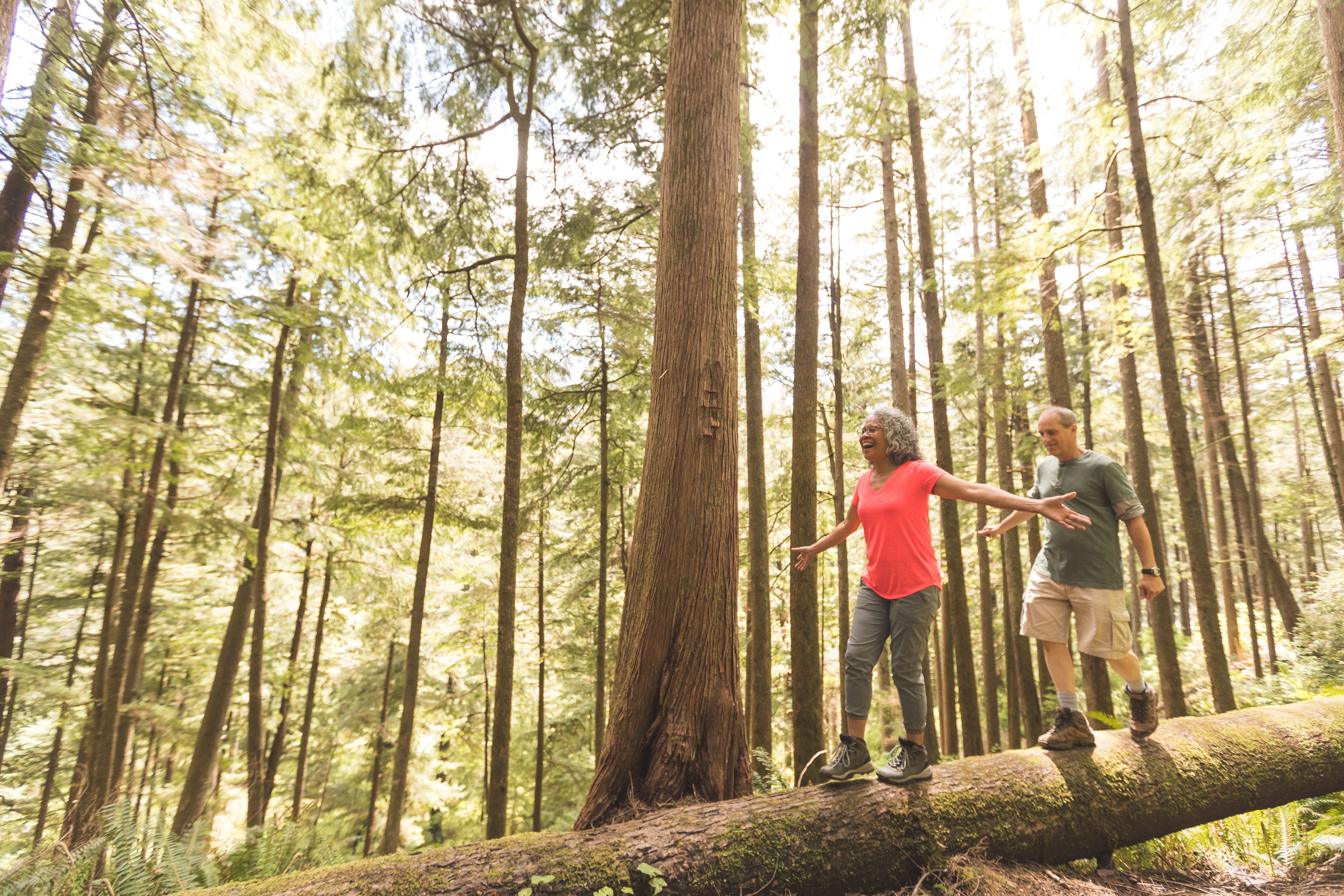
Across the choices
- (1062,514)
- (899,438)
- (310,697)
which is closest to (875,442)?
(899,438)

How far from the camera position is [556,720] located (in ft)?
58.1

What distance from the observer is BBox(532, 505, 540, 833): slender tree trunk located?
13.3 metres

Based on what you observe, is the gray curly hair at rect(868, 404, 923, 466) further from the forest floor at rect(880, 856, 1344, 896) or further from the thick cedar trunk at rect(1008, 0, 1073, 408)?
the thick cedar trunk at rect(1008, 0, 1073, 408)

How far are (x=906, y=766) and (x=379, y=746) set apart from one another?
59.8 ft

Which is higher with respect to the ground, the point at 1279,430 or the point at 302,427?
the point at 1279,430

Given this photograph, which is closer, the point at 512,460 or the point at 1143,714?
the point at 1143,714

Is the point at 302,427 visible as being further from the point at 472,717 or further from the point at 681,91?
the point at 472,717

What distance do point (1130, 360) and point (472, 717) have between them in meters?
21.5

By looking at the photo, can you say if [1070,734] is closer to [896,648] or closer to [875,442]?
[896,648]

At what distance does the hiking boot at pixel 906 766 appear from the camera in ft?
9.53

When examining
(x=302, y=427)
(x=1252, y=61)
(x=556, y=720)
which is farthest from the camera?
(x=556, y=720)

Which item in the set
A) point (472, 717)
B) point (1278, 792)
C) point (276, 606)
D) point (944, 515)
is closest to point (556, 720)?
point (472, 717)

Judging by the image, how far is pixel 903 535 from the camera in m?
3.05

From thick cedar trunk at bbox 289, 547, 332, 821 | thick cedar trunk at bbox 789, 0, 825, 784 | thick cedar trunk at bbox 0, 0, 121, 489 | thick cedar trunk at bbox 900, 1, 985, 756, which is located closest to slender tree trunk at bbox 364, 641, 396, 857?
thick cedar trunk at bbox 289, 547, 332, 821
